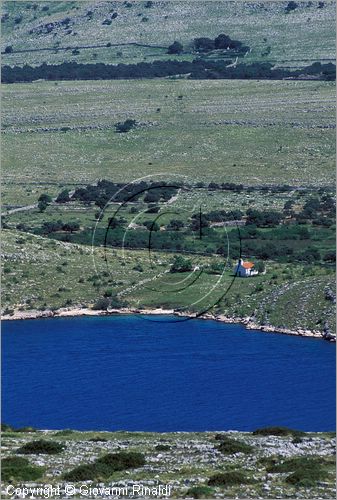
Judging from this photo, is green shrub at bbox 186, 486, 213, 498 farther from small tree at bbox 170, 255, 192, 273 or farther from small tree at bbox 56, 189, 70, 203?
small tree at bbox 56, 189, 70, 203

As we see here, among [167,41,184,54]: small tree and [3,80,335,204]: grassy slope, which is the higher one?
[167,41,184,54]: small tree

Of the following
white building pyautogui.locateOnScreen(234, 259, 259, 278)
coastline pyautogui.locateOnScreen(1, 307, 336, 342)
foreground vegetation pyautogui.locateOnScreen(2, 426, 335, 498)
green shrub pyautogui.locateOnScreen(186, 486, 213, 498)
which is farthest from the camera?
white building pyautogui.locateOnScreen(234, 259, 259, 278)

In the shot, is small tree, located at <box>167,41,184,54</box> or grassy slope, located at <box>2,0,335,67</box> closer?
grassy slope, located at <box>2,0,335,67</box>

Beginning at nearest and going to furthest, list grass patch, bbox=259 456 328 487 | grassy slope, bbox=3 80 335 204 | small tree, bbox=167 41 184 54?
grass patch, bbox=259 456 328 487 → grassy slope, bbox=3 80 335 204 → small tree, bbox=167 41 184 54

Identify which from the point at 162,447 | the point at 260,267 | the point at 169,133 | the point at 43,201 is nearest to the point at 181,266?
the point at 260,267

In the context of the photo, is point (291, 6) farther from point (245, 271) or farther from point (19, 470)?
point (19, 470)

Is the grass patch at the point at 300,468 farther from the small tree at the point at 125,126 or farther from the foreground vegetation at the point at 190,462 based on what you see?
the small tree at the point at 125,126

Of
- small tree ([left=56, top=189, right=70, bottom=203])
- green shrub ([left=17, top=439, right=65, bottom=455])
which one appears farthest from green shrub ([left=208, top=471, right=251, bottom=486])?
small tree ([left=56, top=189, right=70, bottom=203])

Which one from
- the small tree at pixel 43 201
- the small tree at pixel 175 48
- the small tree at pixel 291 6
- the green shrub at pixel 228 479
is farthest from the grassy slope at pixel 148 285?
the small tree at pixel 291 6
